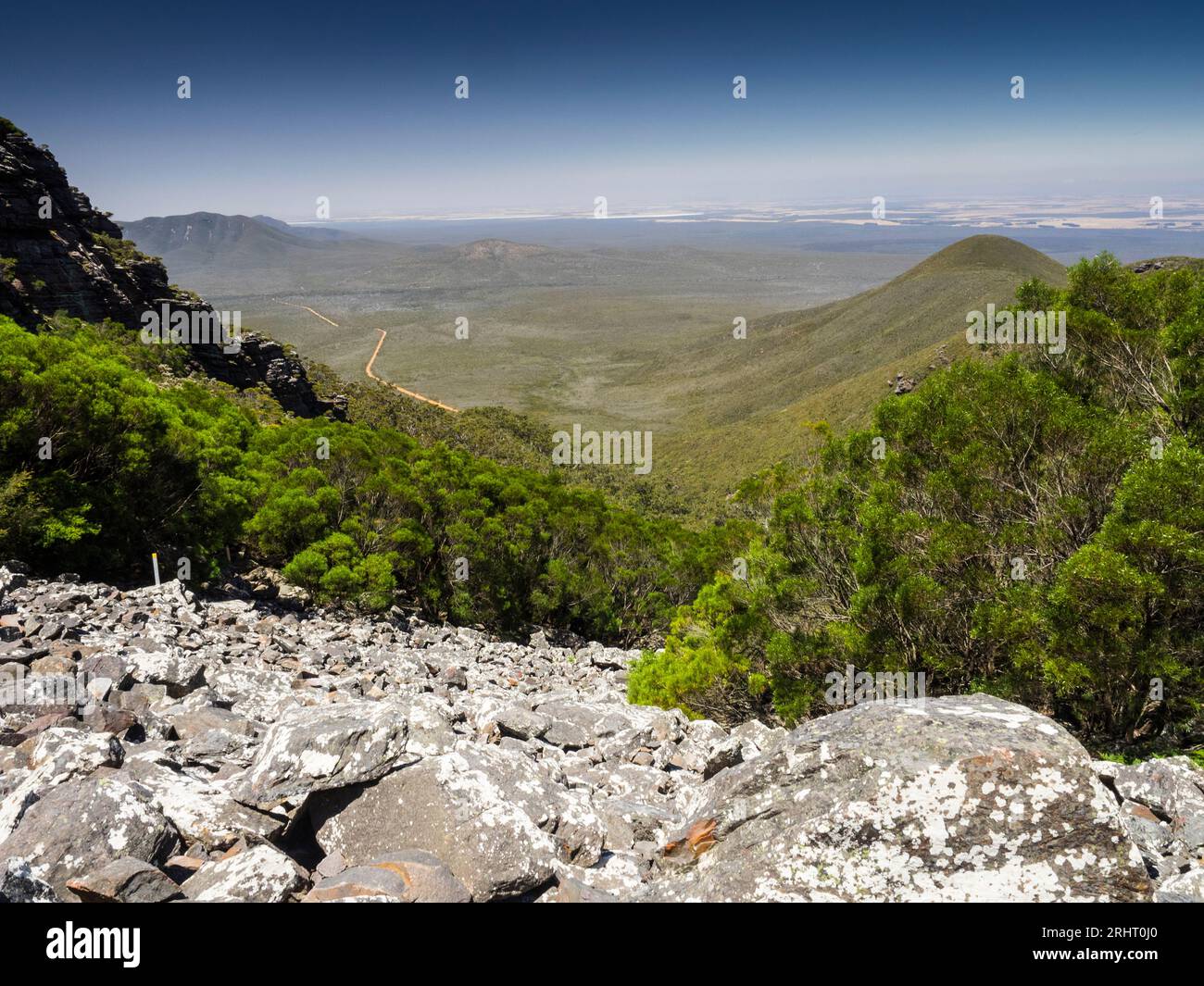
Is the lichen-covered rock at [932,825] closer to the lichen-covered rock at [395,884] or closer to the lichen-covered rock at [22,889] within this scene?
the lichen-covered rock at [395,884]

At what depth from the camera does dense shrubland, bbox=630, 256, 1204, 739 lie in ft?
34.7

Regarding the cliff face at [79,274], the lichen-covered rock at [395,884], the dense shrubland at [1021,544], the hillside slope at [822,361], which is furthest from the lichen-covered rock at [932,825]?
the hillside slope at [822,361]

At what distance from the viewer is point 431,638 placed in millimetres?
22500

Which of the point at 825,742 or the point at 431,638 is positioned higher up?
the point at 825,742

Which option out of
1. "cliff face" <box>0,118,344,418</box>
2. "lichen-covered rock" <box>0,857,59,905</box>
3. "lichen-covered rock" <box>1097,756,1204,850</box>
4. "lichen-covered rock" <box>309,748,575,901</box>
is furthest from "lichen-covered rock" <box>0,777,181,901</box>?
"cliff face" <box>0,118,344,418</box>

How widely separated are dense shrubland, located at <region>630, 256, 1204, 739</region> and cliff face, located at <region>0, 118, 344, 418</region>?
62.5 meters

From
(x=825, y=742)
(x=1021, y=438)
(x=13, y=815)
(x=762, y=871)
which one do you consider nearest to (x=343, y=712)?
(x=13, y=815)

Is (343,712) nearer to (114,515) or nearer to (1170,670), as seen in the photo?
(1170,670)

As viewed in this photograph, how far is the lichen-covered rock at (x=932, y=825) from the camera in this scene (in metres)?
5.10

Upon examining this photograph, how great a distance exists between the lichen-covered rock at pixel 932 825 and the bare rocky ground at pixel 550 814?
16 mm

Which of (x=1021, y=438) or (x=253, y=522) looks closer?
(x=1021, y=438)

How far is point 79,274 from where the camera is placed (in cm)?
6425

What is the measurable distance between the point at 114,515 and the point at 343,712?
1765 centimetres

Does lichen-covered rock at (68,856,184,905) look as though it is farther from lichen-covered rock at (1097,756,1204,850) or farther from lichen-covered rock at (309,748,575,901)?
lichen-covered rock at (1097,756,1204,850)
